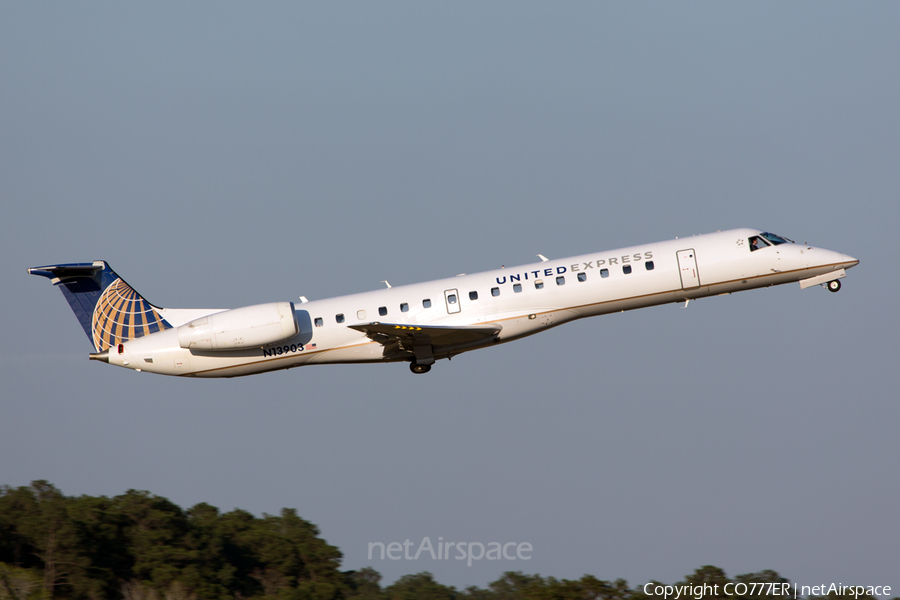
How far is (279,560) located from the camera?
135 feet

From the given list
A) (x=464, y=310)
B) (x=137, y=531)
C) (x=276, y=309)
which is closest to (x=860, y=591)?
(x=464, y=310)

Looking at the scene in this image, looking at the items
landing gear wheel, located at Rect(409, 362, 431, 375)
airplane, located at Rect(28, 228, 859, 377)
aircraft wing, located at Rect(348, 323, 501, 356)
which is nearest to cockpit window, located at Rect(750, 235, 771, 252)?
airplane, located at Rect(28, 228, 859, 377)

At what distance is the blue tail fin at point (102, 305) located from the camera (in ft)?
101

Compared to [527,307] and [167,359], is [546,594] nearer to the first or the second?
[527,307]

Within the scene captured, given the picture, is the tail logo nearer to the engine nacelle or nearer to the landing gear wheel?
the engine nacelle

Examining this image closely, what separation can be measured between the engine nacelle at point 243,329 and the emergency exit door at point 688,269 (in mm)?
10463

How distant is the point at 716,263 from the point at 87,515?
86.7ft

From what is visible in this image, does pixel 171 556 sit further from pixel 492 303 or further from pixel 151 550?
pixel 492 303

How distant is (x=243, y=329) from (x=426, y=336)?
197 inches

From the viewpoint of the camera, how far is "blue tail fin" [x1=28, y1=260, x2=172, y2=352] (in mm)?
30719

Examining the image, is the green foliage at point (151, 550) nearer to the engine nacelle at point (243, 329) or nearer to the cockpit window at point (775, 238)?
the engine nacelle at point (243, 329)

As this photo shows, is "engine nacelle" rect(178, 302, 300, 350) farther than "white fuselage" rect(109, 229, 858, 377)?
Yes

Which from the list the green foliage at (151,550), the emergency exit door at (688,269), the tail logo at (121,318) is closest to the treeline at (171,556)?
the green foliage at (151,550)

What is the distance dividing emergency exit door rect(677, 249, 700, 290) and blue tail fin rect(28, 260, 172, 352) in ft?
48.8
